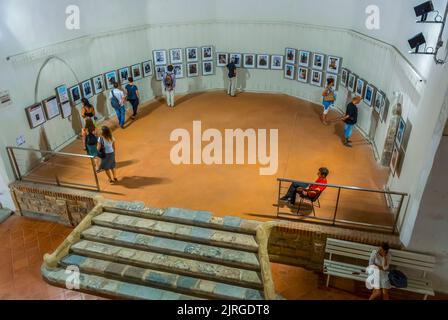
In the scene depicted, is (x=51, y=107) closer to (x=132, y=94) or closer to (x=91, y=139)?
(x=91, y=139)

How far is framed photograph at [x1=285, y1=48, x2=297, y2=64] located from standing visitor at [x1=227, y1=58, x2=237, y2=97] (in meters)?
1.95

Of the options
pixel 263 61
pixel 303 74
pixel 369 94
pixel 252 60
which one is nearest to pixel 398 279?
pixel 369 94

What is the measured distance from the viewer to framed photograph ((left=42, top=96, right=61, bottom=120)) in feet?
29.6

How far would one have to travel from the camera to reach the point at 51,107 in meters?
9.24

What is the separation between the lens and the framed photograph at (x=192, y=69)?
528 inches

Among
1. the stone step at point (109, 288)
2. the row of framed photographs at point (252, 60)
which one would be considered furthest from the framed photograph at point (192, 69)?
the stone step at point (109, 288)

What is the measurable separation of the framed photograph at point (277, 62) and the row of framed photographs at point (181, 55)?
7.66 ft

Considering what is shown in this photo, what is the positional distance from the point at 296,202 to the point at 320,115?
5145mm

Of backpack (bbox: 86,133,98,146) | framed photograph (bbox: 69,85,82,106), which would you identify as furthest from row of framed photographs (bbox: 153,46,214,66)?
backpack (bbox: 86,133,98,146)

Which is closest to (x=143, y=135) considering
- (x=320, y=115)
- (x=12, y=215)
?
(x=12, y=215)

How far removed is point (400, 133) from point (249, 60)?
7.22 meters

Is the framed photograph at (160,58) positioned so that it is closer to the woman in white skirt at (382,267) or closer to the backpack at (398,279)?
the woman in white skirt at (382,267)

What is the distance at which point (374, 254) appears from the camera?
20.0 ft
